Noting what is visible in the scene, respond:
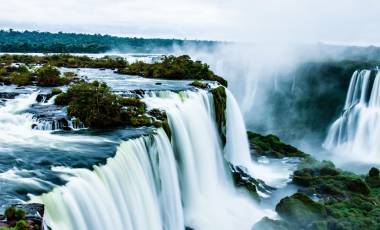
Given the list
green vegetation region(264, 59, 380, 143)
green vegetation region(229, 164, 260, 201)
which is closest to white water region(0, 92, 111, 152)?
green vegetation region(229, 164, 260, 201)

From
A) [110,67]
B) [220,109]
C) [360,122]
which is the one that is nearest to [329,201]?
[220,109]

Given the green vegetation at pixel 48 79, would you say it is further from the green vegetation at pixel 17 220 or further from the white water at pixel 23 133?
the green vegetation at pixel 17 220

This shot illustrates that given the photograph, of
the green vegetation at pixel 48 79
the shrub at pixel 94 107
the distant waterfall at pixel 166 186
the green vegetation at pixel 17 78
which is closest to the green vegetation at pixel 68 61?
the green vegetation at pixel 17 78

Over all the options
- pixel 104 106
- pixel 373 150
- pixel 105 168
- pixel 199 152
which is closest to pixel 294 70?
pixel 373 150

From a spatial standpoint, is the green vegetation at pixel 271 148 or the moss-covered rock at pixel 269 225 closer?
the moss-covered rock at pixel 269 225

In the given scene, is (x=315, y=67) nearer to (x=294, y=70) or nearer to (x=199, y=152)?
(x=294, y=70)

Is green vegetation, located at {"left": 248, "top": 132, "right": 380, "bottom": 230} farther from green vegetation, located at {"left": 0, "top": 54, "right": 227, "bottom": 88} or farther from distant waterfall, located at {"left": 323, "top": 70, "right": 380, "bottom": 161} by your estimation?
distant waterfall, located at {"left": 323, "top": 70, "right": 380, "bottom": 161}

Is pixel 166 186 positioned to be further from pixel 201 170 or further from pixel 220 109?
pixel 220 109

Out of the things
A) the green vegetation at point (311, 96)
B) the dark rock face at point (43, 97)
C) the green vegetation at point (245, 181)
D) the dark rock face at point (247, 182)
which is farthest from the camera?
the green vegetation at point (311, 96)
